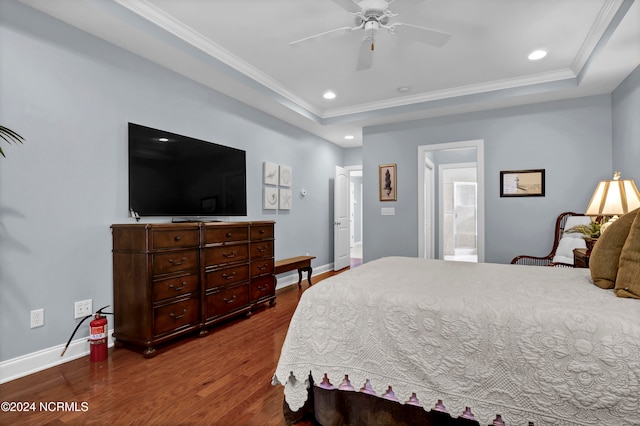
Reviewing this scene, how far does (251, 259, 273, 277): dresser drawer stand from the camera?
3.62 m

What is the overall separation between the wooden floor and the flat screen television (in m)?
Result: 1.24

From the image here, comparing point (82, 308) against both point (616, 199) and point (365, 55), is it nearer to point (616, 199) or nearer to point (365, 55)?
point (365, 55)

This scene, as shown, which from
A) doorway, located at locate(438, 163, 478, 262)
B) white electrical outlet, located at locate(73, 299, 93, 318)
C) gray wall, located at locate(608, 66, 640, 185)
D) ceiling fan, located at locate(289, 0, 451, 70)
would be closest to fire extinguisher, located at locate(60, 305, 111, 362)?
white electrical outlet, located at locate(73, 299, 93, 318)

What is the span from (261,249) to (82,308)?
1711 mm

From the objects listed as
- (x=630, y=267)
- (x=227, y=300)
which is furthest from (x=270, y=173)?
(x=630, y=267)

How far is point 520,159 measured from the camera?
429 centimetres

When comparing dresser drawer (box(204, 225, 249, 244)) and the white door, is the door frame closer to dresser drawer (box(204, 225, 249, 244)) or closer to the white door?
the white door

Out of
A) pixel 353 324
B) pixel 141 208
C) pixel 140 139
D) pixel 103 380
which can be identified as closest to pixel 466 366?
pixel 353 324

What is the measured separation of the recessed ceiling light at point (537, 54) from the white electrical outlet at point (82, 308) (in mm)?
4671

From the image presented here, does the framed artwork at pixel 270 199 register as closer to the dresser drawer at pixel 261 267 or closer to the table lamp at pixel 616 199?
the dresser drawer at pixel 261 267

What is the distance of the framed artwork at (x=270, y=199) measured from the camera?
4.56m

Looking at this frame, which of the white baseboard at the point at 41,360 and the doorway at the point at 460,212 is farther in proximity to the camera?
the doorway at the point at 460,212

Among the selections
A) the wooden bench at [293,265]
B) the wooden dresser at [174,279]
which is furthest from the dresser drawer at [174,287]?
the wooden bench at [293,265]

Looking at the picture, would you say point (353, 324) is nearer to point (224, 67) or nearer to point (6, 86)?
point (6, 86)
